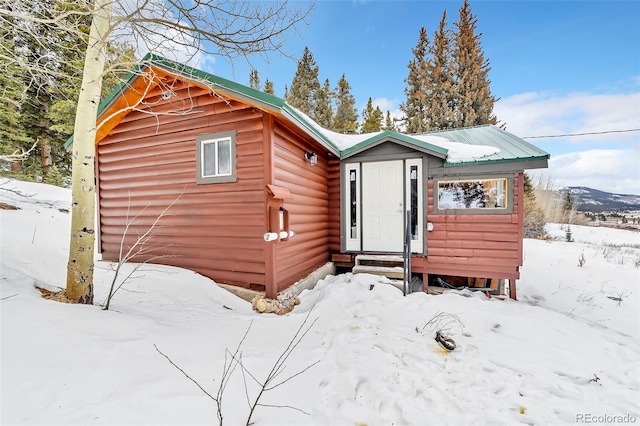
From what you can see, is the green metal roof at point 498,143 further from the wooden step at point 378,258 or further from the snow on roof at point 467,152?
the wooden step at point 378,258

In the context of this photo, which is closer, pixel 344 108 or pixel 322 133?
pixel 322 133

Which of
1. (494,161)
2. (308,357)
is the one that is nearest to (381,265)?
(494,161)

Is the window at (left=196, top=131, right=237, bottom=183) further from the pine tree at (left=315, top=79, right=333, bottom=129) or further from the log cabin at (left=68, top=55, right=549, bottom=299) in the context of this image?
the pine tree at (left=315, top=79, right=333, bottom=129)

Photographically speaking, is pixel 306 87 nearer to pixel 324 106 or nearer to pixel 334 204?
pixel 324 106

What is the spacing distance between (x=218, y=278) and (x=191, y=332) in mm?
2163

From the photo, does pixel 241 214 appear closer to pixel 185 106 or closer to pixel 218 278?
pixel 218 278

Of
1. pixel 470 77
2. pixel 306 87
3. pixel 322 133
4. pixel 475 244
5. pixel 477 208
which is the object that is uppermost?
pixel 306 87

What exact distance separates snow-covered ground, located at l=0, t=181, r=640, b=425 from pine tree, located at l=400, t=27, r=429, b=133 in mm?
15357

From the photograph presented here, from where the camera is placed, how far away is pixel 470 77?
16.1m

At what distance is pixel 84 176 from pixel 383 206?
17.2 feet

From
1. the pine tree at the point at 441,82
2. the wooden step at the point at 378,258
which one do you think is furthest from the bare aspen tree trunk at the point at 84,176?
the pine tree at the point at 441,82

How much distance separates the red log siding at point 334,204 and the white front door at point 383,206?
0.71 meters

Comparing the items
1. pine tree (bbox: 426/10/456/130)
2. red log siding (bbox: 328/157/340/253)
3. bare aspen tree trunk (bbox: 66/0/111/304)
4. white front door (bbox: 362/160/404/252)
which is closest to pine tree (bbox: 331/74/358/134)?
pine tree (bbox: 426/10/456/130)

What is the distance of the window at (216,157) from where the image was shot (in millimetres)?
4473
